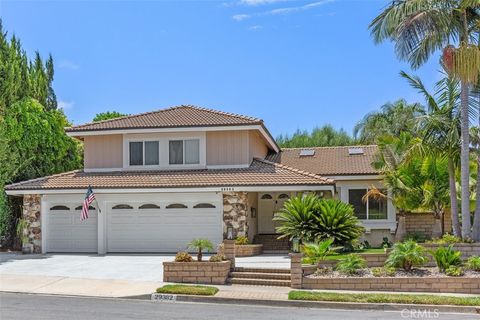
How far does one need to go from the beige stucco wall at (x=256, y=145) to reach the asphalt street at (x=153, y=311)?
498 inches

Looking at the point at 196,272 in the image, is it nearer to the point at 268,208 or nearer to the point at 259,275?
the point at 259,275

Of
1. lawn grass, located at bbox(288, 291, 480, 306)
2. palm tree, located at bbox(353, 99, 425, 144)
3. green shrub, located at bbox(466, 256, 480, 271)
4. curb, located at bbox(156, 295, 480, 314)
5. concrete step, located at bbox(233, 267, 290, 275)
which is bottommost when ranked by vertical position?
curb, located at bbox(156, 295, 480, 314)

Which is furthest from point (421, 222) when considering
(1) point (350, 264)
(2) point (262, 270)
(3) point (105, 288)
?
(3) point (105, 288)

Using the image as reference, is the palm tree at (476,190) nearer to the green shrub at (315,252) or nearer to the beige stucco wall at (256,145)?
the green shrub at (315,252)

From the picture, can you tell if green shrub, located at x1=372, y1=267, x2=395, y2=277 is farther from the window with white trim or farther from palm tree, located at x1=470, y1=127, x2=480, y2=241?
the window with white trim

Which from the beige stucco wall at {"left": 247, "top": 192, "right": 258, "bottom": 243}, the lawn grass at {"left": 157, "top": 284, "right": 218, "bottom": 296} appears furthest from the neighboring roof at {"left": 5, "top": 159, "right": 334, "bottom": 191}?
the lawn grass at {"left": 157, "top": 284, "right": 218, "bottom": 296}

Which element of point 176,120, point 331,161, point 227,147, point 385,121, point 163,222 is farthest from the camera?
point 385,121

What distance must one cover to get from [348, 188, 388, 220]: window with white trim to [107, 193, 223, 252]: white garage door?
7.25 metres

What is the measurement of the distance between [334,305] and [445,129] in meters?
8.35

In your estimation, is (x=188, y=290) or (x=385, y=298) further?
(x=188, y=290)

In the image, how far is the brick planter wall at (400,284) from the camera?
14922mm

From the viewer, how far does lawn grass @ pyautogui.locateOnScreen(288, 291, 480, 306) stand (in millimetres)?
13273

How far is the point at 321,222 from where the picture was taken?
18938 mm

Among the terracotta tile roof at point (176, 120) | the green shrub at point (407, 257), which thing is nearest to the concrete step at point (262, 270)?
the green shrub at point (407, 257)
